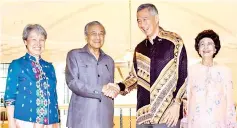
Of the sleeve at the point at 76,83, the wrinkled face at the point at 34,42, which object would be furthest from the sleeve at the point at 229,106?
the wrinkled face at the point at 34,42

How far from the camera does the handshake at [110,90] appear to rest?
283 centimetres

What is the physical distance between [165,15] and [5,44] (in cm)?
181

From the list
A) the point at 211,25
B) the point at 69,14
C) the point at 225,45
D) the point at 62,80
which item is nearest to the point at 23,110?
the point at 62,80

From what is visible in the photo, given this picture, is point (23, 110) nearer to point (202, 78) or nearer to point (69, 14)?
point (202, 78)

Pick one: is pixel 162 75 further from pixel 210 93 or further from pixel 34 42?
pixel 34 42

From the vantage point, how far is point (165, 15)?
3988 mm

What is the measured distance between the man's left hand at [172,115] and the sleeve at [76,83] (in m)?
0.47

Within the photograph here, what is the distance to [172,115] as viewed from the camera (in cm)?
270

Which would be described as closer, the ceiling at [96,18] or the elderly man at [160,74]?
the elderly man at [160,74]

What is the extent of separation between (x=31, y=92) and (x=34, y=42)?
32 cm

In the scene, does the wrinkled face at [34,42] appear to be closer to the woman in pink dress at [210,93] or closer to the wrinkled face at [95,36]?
the wrinkled face at [95,36]

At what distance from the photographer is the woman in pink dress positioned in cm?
273

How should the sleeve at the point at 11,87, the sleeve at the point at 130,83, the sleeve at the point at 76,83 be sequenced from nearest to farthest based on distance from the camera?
the sleeve at the point at 11,87, the sleeve at the point at 76,83, the sleeve at the point at 130,83

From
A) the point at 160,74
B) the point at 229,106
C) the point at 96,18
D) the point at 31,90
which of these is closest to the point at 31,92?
the point at 31,90
